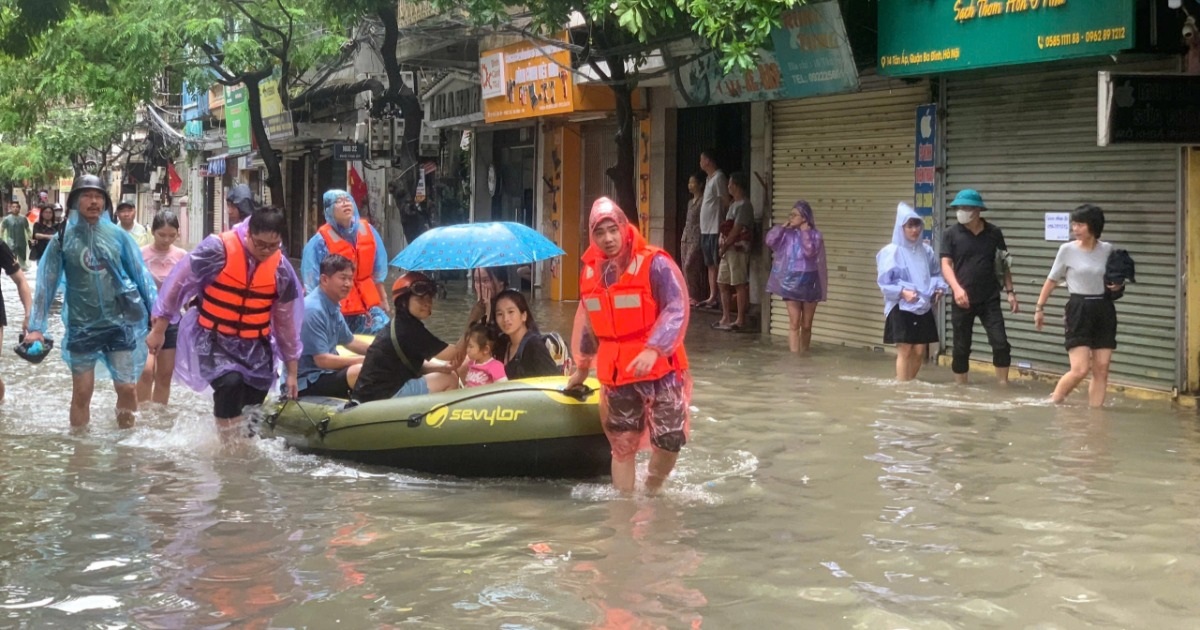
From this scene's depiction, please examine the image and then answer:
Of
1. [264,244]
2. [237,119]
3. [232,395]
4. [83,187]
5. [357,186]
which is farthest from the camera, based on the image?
[237,119]

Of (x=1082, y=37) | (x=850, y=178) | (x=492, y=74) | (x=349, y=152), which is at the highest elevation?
(x=492, y=74)

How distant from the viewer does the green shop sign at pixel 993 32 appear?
9.91 m

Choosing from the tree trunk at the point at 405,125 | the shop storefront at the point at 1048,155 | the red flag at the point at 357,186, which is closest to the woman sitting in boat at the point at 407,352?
the shop storefront at the point at 1048,155

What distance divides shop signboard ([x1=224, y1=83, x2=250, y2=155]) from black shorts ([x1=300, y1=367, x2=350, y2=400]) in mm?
24577

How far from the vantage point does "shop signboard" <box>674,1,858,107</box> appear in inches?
496

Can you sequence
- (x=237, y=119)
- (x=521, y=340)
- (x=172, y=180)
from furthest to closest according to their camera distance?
(x=172, y=180), (x=237, y=119), (x=521, y=340)

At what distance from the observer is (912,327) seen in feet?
35.5

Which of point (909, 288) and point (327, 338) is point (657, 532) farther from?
point (909, 288)

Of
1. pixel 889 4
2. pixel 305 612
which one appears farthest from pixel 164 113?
pixel 305 612

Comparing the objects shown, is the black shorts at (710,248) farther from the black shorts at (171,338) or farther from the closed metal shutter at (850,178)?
the black shorts at (171,338)

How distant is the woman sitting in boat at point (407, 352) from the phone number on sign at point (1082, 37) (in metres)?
4.93

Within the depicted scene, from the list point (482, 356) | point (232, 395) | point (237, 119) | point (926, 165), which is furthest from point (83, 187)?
point (237, 119)

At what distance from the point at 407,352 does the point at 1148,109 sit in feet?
16.9

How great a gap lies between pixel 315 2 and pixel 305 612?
Answer: 1667 cm
